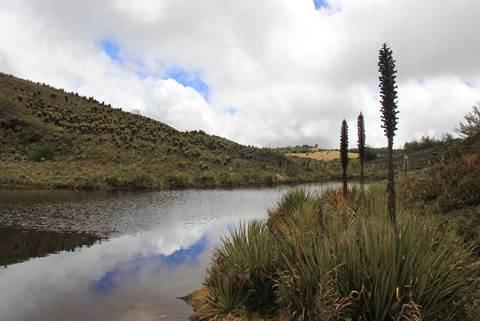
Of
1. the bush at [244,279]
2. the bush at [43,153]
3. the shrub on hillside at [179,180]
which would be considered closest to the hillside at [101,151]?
the bush at [43,153]

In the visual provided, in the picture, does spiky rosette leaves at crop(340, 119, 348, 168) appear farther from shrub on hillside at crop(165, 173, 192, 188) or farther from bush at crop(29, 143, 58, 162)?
bush at crop(29, 143, 58, 162)

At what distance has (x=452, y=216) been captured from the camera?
441 inches

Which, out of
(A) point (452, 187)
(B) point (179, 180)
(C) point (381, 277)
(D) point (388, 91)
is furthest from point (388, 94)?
(B) point (179, 180)

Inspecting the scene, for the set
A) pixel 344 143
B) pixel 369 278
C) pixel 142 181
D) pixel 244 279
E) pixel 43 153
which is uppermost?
pixel 43 153

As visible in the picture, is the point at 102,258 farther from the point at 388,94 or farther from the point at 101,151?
the point at 101,151

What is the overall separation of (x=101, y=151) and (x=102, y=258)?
47536 millimetres

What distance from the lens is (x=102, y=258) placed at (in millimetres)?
14781

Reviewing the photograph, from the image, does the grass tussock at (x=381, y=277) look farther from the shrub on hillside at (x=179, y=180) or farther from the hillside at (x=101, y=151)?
the shrub on hillside at (x=179, y=180)

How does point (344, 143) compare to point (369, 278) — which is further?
point (344, 143)

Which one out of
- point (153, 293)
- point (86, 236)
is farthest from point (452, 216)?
point (86, 236)

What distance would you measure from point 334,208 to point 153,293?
618 centimetres

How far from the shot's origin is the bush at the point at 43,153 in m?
55.9

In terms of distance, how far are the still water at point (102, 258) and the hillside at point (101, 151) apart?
64.2 ft

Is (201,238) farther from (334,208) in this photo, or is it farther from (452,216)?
(452,216)
